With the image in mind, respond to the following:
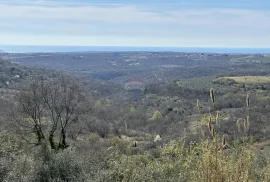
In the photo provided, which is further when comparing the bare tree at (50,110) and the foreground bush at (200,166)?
the bare tree at (50,110)

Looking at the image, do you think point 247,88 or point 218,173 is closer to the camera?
point 218,173

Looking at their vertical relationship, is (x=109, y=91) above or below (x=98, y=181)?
below

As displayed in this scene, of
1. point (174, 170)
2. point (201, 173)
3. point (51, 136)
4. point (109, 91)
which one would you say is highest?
point (201, 173)

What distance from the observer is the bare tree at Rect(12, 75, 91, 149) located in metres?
19.2

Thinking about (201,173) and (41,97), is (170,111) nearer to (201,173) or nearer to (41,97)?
(41,97)

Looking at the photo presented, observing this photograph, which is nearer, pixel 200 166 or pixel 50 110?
pixel 200 166

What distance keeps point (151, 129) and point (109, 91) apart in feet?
134

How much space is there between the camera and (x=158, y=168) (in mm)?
11344

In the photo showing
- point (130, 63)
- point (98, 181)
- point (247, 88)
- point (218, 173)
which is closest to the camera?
point (218, 173)

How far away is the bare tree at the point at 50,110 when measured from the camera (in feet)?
62.9

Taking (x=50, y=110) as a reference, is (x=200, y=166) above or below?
above

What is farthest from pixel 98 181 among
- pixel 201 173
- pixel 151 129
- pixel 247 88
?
pixel 247 88

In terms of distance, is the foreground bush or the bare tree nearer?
the foreground bush

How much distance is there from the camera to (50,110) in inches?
816
